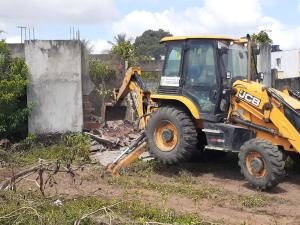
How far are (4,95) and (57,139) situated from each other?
169 cm

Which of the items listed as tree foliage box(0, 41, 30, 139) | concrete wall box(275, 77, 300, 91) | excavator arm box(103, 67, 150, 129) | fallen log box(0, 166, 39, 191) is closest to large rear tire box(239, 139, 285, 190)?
excavator arm box(103, 67, 150, 129)

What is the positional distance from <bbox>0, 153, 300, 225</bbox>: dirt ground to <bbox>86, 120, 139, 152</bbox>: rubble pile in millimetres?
1846

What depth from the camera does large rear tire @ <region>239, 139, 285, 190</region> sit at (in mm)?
8438

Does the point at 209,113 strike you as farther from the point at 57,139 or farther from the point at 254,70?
the point at 57,139

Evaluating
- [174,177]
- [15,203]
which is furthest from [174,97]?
[15,203]

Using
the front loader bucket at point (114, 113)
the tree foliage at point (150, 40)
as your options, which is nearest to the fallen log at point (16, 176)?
the front loader bucket at point (114, 113)

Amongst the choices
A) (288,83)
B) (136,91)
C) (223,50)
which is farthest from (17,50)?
(288,83)

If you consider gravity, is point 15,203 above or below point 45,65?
below

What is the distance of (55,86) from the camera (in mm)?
13219

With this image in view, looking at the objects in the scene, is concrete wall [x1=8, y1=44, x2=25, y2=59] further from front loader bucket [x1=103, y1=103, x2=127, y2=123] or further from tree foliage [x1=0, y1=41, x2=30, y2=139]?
front loader bucket [x1=103, y1=103, x2=127, y2=123]

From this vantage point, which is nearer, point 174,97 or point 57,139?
point 174,97

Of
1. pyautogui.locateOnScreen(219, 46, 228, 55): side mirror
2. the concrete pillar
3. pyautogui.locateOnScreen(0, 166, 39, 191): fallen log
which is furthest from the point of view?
the concrete pillar

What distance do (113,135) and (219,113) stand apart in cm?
422

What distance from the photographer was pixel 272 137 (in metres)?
9.07
